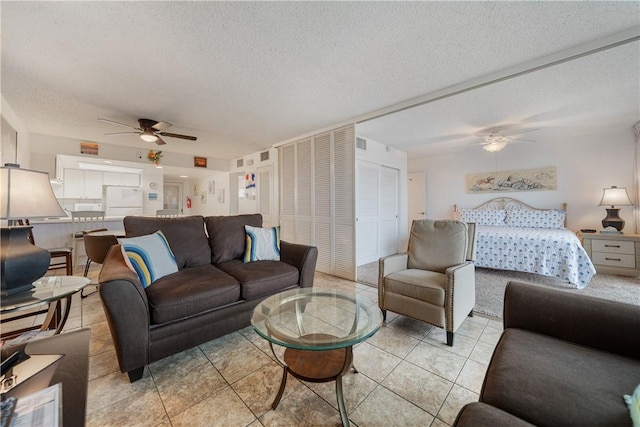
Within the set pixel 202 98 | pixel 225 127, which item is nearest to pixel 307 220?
pixel 225 127

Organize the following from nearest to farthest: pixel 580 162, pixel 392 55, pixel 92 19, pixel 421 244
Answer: pixel 92 19 < pixel 392 55 < pixel 421 244 < pixel 580 162

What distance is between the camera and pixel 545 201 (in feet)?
15.0

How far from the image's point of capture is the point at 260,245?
8.49 ft

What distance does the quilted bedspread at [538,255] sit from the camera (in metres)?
3.02

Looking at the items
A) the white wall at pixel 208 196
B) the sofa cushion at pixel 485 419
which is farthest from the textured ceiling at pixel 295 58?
the white wall at pixel 208 196

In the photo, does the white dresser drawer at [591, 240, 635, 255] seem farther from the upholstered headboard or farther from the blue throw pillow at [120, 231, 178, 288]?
the blue throw pillow at [120, 231, 178, 288]

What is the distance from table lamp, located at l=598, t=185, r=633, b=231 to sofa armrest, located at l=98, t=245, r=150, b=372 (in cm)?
634

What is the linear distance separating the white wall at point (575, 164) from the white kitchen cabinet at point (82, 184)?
9063 mm

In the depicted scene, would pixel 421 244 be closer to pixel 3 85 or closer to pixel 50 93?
pixel 50 93

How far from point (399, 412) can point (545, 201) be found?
212 inches

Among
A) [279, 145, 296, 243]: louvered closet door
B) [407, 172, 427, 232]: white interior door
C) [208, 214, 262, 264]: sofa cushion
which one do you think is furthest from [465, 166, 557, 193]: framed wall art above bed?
[208, 214, 262, 264]: sofa cushion

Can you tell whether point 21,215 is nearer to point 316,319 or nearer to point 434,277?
point 316,319

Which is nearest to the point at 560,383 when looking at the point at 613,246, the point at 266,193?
the point at 613,246

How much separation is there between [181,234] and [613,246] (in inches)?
237
